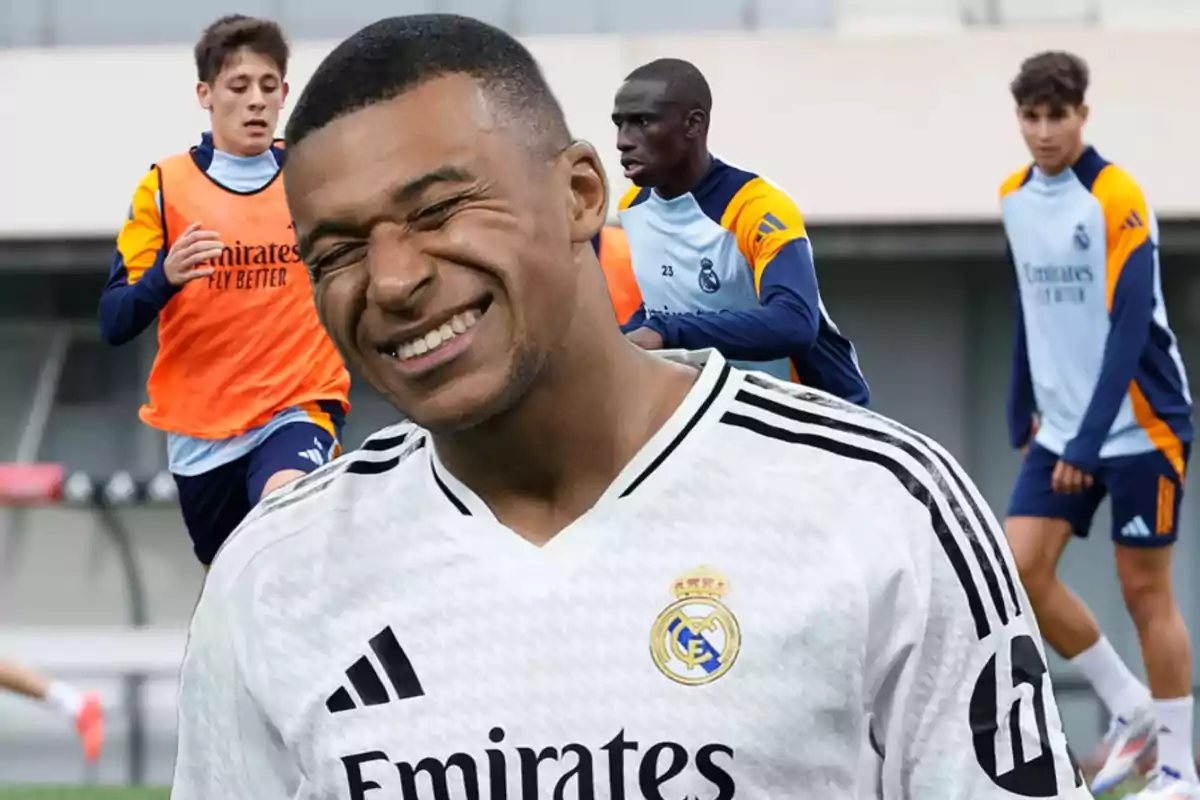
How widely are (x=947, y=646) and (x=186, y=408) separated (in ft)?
13.7

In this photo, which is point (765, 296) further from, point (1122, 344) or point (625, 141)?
point (1122, 344)

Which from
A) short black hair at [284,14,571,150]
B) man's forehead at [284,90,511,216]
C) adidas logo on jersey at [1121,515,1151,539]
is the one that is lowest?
adidas logo on jersey at [1121,515,1151,539]

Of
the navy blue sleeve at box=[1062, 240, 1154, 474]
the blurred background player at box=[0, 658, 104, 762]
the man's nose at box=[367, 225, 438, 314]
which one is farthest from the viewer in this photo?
the blurred background player at box=[0, 658, 104, 762]

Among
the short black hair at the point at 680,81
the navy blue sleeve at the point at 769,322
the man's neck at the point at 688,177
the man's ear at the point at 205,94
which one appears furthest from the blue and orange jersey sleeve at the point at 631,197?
the man's ear at the point at 205,94

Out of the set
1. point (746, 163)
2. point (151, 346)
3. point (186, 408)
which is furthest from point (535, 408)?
point (151, 346)

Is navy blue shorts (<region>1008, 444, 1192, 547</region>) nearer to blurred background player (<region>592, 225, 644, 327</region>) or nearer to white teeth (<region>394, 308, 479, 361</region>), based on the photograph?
blurred background player (<region>592, 225, 644, 327</region>)

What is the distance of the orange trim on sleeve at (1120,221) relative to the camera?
5.87 metres

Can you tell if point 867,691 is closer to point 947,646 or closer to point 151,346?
point 947,646

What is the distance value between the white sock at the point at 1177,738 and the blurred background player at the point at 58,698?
10.6ft

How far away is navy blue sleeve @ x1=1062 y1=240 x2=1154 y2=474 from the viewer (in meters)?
5.80

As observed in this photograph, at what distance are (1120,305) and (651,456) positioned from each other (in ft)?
13.7

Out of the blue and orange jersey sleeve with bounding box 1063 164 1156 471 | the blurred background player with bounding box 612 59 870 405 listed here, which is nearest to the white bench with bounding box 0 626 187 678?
the blue and orange jersey sleeve with bounding box 1063 164 1156 471

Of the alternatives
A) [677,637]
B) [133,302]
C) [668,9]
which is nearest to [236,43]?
[133,302]

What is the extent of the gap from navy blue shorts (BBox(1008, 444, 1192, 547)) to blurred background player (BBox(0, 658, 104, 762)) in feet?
9.61
